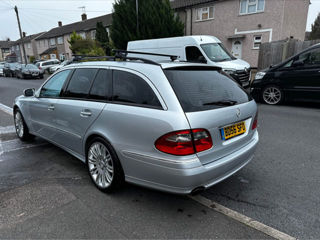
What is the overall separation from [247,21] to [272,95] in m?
Answer: 13.6

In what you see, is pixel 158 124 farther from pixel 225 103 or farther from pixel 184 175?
pixel 225 103

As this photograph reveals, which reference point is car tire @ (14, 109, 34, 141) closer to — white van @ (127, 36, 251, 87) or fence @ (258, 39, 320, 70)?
white van @ (127, 36, 251, 87)

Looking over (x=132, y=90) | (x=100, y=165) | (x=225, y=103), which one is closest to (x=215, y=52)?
(x=225, y=103)

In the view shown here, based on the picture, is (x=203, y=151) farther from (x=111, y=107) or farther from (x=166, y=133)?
(x=111, y=107)

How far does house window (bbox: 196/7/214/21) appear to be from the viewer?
21697 mm

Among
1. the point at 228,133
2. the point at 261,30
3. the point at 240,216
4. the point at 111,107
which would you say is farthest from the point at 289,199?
the point at 261,30

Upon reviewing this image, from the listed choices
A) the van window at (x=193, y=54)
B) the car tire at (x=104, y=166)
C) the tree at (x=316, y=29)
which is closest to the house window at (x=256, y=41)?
the van window at (x=193, y=54)

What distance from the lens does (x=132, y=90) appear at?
108 inches

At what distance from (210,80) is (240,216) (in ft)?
5.07

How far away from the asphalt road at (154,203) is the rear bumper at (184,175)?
38 centimetres

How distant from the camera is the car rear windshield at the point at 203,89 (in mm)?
2484

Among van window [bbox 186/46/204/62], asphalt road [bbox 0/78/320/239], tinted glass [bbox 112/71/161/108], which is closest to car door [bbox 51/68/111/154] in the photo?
tinted glass [bbox 112/71/161/108]

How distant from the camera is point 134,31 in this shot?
64.5ft

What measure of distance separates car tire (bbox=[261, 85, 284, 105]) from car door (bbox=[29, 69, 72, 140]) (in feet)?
22.0
